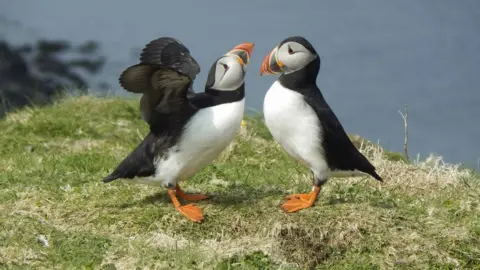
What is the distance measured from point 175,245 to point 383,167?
2.86 metres

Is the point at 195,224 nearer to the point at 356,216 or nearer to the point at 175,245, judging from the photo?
the point at 175,245

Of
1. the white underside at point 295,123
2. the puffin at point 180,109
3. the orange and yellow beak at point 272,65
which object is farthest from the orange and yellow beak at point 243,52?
the white underside at point 295,123

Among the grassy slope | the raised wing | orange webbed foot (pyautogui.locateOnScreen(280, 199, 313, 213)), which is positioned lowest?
the grassy slope

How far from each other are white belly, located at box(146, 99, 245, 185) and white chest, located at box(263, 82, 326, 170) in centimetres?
24

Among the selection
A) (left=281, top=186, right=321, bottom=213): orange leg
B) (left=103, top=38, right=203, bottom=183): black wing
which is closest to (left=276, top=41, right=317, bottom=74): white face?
(left=103, top=38, right=203, bottom=183): black wing

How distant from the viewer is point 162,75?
578cm

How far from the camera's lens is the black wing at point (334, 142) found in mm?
6105

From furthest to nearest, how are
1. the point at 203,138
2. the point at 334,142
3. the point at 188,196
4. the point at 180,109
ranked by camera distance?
the point at 188,196 < the point at 334,142 < the point at 180,109 < the point at 203,138

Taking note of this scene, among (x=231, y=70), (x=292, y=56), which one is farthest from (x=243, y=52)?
(x=292, y=56)

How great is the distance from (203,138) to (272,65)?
816mm

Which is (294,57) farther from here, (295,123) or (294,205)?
(294,205)

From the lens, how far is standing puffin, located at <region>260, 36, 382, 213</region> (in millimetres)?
6023

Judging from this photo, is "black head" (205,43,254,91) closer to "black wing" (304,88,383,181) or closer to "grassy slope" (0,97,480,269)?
"black wing" (304,88,383,181)

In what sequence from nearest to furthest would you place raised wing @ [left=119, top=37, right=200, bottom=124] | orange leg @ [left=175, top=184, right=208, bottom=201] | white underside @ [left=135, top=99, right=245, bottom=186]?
raised wing @ [left=119, top=37, right=200, bottom=124]
white underside @ [left=135, top=99, right=245, bottom=186]
orange leg @ [left=175, top=184, right=208, bottom=201]
